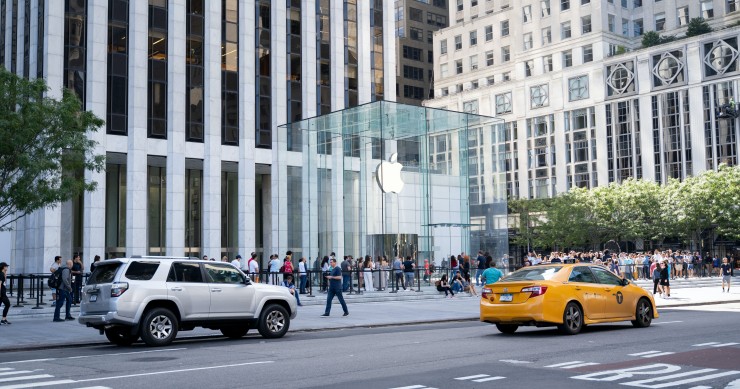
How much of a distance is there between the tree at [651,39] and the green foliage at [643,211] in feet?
60.9

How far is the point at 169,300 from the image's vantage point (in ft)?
53.8

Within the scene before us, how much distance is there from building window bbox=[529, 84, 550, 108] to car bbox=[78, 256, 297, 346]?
257 feet

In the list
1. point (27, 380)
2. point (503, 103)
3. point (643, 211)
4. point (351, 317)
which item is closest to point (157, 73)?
point (351, 317)

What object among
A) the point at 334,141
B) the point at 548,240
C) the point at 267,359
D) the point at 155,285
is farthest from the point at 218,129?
the point at 548,240

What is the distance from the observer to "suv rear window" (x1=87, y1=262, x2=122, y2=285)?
16234mm

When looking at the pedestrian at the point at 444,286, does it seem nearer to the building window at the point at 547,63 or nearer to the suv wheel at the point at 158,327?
the suv wheel at the point at 158,327

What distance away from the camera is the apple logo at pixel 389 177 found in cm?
3828

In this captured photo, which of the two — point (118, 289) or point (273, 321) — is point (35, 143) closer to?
point (118, 289)

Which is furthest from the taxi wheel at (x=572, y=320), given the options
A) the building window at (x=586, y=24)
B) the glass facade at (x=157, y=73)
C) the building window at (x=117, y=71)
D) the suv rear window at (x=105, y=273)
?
the building window at (x=586, y=24)

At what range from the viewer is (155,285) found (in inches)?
639

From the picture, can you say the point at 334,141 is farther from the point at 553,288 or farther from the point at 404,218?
the point at 553,288

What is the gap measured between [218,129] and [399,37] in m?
60.2

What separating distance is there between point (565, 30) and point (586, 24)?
2.66 m

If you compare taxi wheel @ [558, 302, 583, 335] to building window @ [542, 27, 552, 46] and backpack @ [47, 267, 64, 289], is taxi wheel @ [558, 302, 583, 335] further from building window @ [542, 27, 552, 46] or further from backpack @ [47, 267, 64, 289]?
building window @ [542, 27, 552, 46]
